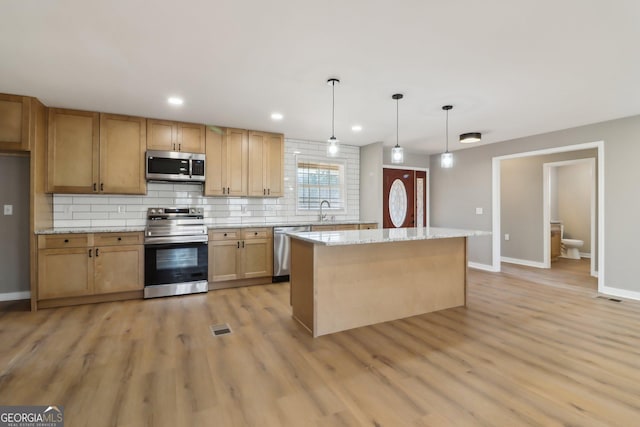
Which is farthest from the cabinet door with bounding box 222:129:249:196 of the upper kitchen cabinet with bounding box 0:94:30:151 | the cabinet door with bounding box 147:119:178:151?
the upper kitchen cabinet with bounding box 0:94:30:151

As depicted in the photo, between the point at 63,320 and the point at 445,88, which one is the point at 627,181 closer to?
the point at 445,88

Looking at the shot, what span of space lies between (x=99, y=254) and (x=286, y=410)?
126 inches

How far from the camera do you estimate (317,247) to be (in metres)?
2.77

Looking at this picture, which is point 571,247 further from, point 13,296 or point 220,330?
point 13,296

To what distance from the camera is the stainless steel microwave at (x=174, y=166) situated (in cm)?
410

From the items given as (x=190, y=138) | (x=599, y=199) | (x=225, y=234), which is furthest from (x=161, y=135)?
(x=599, y=199)

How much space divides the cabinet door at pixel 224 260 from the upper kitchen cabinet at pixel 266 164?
2.93 feet

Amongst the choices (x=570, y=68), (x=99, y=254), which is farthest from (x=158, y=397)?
(x=570, y=68)

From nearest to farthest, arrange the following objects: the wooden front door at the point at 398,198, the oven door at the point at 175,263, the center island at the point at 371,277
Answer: the center island at the point at 371,277
the oven door at the point at 175,263
the wooden front door at the point at 398,198

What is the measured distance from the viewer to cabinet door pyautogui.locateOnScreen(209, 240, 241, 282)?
4289 mm

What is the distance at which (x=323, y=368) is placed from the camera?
2.24 metres

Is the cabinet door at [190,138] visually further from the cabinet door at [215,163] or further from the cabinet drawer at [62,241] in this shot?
the cabinet drawer at [62,241]

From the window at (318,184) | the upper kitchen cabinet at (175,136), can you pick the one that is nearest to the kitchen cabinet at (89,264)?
the upper kitchen cabinet at (175,136)

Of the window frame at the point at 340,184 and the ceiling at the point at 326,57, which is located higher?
the ceiling at the point at 326,57
